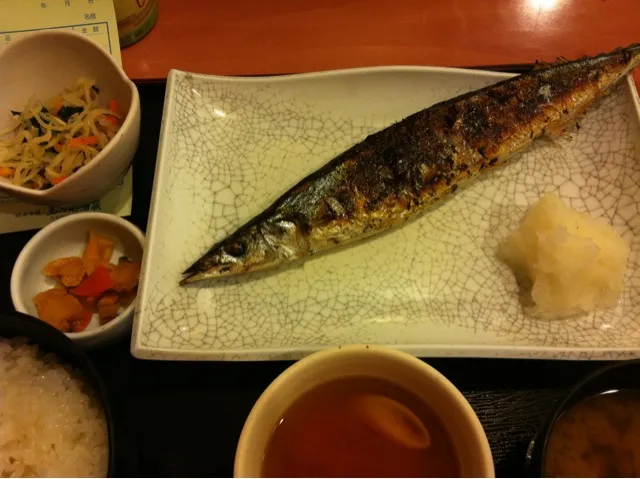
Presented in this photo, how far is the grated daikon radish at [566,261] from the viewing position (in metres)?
1.23

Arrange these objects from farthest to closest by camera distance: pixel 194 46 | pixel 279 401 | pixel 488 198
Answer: pixel 194 46 → pixel 488 198 → pixel 279 401

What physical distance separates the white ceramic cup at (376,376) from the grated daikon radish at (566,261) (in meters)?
0.48

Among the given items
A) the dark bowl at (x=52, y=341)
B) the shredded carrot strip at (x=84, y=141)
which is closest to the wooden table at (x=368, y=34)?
the shredded carrot strip at (x=84, y=141)

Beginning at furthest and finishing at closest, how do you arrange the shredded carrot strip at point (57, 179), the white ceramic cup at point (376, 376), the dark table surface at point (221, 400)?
the shredded carrot strip at point (57, 179)
the dark table surface at point (221, 400)
the white ceramic cup at point (376, 376)

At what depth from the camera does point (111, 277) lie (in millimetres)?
1328

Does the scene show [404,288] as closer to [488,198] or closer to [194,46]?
[488,198]

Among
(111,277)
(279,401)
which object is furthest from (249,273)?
(279,401)

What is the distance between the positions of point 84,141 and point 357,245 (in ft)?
2.63

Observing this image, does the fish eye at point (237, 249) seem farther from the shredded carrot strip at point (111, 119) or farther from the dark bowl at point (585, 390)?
the dark bowl at point (585, 390)

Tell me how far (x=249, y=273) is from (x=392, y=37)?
1.05m

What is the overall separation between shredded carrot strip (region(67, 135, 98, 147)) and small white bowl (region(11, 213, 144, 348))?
21 cm

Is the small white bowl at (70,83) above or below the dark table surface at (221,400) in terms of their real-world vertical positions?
above

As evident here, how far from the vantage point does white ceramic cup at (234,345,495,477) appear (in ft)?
2.80

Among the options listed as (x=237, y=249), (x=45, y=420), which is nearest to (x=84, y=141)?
(x=237, y=249)
